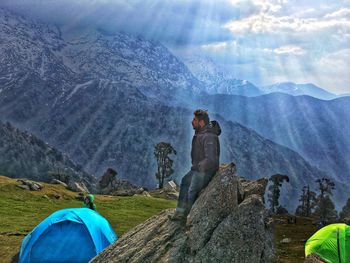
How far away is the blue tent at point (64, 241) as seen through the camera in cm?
2480

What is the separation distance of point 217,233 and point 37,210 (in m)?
42.9

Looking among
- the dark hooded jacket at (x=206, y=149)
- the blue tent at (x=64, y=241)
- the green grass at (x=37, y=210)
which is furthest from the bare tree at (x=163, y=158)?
the dark hooded jacket at (x=206, y=149)

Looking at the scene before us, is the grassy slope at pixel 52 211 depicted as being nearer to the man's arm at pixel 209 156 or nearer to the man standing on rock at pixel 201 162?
the man standing on rock at pixel 201 162

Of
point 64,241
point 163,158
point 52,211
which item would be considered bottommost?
point 52,211

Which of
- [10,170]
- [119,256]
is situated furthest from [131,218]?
[10,170]

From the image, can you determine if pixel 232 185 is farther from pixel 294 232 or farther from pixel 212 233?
pixel 294 232

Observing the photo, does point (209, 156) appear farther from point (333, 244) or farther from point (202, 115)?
point (333, 244)

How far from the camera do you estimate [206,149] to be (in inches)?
625

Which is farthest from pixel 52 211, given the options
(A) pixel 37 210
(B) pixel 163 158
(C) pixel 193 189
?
(B) pixel 163 158

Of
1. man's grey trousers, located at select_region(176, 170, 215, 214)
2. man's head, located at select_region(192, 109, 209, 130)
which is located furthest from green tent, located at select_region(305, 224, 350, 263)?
man's head, located at select_region(192, 109, 209, 130)

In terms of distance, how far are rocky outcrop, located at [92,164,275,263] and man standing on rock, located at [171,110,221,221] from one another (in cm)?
38

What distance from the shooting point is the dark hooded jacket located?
15883mm

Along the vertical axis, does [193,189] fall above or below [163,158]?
below

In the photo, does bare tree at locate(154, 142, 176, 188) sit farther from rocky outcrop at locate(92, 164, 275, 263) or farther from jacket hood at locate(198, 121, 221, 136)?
rocky outcrop at locate(92, 164, 275, 263)
